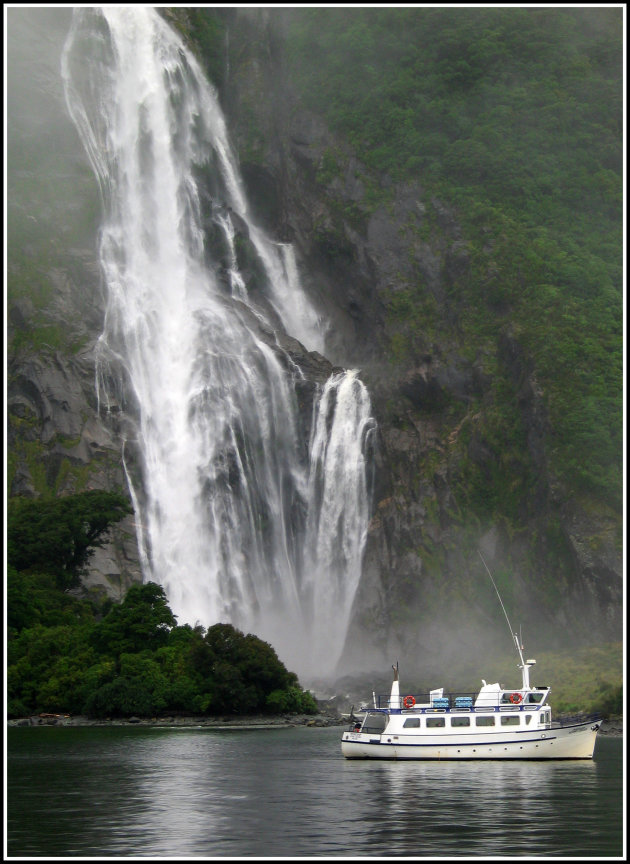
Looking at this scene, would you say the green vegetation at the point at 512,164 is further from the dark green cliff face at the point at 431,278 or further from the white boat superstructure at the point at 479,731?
the white boat superstructure at the point at 479,731

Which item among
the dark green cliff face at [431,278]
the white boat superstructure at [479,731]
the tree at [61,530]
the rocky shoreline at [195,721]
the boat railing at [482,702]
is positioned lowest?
the rocky shoreline at [195,721]

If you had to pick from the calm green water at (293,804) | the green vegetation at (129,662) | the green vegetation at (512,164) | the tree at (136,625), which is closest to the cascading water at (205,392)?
the tree at (136,625)

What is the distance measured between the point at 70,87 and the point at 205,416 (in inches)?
1618

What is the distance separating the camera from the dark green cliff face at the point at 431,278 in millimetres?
86625

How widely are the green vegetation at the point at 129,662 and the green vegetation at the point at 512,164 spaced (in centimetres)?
3065

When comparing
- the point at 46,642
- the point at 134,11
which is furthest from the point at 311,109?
the point at 46,642

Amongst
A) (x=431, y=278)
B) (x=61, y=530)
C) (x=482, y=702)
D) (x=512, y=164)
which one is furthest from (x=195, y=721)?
(x=512, y=164)

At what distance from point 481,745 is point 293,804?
16.5m

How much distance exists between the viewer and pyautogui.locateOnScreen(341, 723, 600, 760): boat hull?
4638 centimetres

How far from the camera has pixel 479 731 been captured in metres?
46.9

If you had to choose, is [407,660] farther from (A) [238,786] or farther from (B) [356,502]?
(A) [238,786]

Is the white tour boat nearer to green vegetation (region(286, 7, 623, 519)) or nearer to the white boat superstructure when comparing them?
the white boat superstructure

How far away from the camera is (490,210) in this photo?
103 metres

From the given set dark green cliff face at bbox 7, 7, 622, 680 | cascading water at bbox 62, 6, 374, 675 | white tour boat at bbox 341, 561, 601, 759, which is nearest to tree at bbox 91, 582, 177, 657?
cascading water at bbox 62, 6, 374, 675
